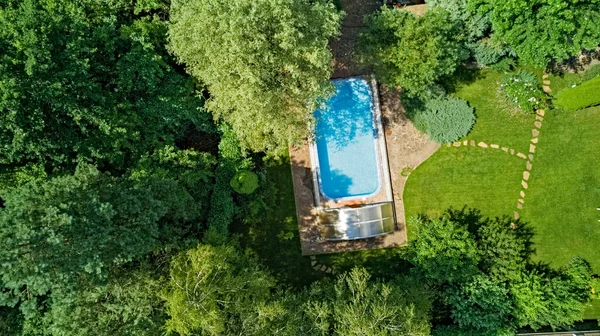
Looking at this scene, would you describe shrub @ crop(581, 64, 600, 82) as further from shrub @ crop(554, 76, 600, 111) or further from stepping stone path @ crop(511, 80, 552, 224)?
stepping stone path @ crop(511, 80, 552, 224)

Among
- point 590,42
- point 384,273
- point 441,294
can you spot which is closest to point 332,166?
point 384,273

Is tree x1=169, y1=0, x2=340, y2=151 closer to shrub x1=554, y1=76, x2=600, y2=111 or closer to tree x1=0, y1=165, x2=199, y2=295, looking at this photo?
tree x1=0, y1=165, x2=199, y2=295

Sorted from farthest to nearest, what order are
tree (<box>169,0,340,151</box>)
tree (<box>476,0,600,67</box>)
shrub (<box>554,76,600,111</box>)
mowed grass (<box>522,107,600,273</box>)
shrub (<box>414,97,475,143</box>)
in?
mowed grass (<box>522,107,600,273</box>) < shrub (<box>414,97,475,143</box>) < shrub (<box>554,76,600,111</box>) < tree (<box>476,0,600,67</box>) < tree (<box>169,0,340,151</box>)

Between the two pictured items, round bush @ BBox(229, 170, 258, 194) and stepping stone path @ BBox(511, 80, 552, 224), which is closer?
round bush @ BBox(229, 170, 258, 194)

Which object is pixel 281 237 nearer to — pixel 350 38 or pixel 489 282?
pixel 489 282

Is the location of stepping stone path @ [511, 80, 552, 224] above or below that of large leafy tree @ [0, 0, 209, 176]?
below

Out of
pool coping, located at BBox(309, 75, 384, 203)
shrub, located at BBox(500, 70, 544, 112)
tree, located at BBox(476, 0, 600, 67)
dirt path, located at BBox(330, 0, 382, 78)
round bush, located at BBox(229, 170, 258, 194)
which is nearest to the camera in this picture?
tree, located at BBox(476, 0, 600, 67)

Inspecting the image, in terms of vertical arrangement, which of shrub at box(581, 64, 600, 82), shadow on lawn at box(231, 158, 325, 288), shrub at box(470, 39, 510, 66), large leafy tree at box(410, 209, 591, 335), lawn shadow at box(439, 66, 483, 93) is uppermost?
shrub at box(470, 39, 510, 66)

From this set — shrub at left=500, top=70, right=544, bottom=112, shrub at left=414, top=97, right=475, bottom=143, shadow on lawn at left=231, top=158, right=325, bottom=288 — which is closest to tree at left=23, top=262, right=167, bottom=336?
shadow on lawn at left=231, top=158, right=325, bottom=288
